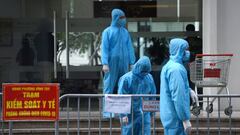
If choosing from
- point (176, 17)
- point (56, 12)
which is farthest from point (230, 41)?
point (56, 12)

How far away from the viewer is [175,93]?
7.30 metres

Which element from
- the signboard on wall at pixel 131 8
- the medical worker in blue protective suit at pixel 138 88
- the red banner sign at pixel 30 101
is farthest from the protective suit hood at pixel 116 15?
the signboard on wall at pixel 131 8

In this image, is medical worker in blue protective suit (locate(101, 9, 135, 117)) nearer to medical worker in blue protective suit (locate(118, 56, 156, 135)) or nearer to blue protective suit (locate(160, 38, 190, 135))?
medical worker in blue protective suit (locate(118, 56, 156, 135))

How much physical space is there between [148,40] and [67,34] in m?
1.79

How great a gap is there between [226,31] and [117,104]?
4458mm

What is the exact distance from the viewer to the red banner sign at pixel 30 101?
26.0 ft

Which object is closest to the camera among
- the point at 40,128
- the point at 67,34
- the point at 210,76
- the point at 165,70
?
the point at 165,70

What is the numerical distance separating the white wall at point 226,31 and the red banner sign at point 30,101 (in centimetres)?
486

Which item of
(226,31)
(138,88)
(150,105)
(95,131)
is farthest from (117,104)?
(226,31)

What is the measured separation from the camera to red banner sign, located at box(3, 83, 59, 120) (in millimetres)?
7926

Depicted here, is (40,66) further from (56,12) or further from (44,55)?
(56,12)

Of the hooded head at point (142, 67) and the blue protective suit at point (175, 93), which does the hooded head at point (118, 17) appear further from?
the blue protective suit at point (175, 93)

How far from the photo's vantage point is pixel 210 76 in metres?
11.4

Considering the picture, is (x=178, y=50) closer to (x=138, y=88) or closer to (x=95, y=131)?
(x=138, y=88)
